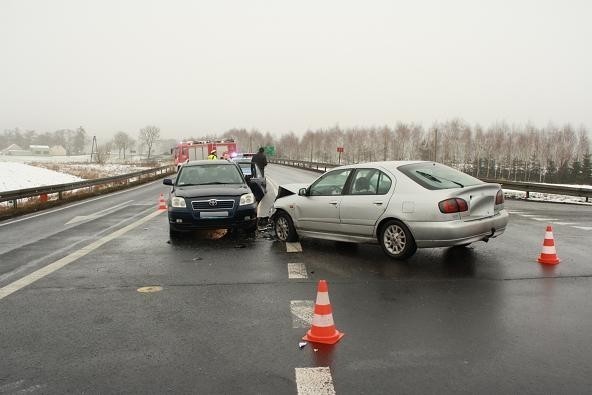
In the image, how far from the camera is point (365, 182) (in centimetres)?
828

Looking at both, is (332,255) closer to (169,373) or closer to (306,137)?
(169,373)

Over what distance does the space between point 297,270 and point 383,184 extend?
197 cm

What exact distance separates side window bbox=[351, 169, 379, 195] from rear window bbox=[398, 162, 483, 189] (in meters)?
0.46

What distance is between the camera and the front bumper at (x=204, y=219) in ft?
32.8

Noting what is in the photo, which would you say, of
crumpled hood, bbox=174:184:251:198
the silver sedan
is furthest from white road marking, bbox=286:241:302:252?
crumpled hood, bbox=174:184:251:198

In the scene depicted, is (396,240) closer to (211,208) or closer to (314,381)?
(211,208)

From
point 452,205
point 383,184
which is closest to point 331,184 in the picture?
point 383,184

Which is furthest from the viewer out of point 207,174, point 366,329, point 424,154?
point 424,154

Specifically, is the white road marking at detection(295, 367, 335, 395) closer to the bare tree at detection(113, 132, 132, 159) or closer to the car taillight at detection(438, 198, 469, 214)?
the car taillight at detection(438, 198, 469, 214)

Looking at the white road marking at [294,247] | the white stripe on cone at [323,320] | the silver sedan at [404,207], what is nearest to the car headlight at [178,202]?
the white road marking at [294,247]

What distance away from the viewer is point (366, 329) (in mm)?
4711

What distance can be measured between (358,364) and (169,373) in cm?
144

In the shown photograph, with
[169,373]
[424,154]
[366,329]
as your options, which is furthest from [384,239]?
[424,154]

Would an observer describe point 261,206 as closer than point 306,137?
Yes
